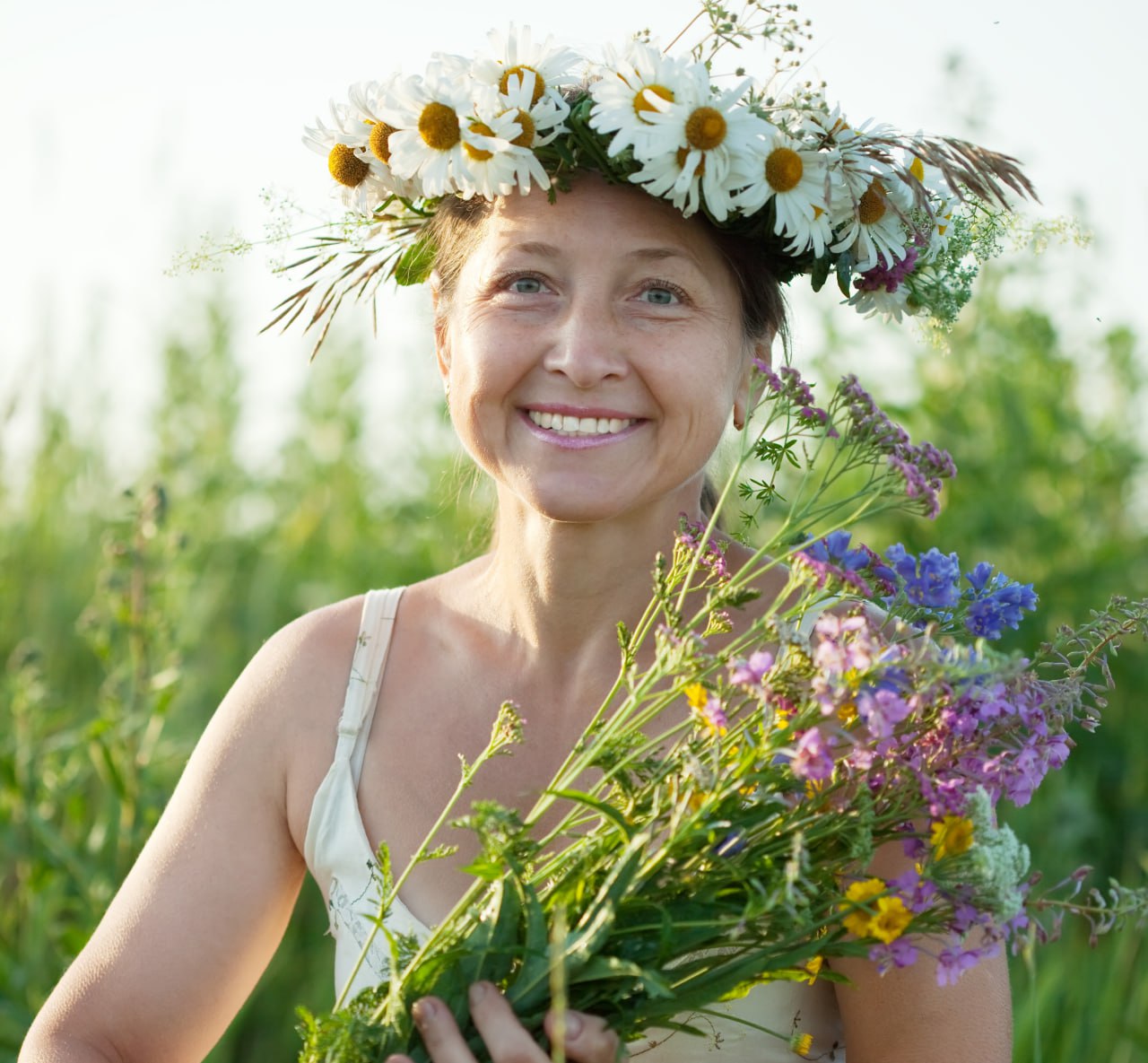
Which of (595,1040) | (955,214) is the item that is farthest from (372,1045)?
(955,214)

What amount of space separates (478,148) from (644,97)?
0.79 feet

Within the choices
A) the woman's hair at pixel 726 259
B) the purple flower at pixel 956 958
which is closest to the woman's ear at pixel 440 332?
the woman's hair at pixel 726 259

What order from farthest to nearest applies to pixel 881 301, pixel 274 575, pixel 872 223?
pixel 274 575
pixel 881 301
pixel 872 223

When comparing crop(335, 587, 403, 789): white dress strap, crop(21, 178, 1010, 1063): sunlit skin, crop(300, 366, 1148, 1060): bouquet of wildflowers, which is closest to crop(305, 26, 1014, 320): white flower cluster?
crop(21, 178, 1010, 1063): sunlit skin

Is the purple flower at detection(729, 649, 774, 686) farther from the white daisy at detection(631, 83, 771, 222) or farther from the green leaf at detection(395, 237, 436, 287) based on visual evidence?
the green leaf at detection(395, 237, 436, 287)

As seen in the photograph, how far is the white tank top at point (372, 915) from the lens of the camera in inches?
81.5

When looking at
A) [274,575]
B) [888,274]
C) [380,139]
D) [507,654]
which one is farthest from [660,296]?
[274,575]

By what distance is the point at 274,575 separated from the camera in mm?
4805

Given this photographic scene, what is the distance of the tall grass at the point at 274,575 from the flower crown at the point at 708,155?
0.83 m

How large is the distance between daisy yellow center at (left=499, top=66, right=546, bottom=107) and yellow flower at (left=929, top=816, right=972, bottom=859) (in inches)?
42.2

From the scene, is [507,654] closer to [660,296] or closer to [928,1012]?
[660,296]

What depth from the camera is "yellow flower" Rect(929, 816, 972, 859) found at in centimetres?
142

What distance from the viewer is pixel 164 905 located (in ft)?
7.17

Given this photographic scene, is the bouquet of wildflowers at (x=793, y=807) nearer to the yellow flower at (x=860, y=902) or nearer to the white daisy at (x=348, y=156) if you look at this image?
the yellow flower at (x=860, y=902)
